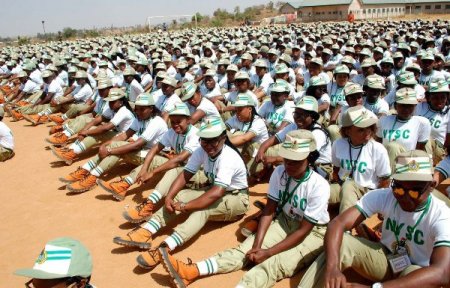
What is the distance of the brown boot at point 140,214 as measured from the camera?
5.00m

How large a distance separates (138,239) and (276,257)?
1.77m

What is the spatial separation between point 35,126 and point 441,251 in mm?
11311

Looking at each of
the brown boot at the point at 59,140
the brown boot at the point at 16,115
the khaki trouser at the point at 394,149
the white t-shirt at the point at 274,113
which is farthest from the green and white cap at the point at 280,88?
the brown boot at the point at 16,115

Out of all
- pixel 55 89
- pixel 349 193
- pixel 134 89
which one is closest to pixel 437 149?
pixel 349 193

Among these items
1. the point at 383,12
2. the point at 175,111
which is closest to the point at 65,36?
the point at 383,12

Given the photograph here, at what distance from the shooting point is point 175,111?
5.49m

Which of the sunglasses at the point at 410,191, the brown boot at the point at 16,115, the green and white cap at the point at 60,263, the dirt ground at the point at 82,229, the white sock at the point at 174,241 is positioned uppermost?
the green and white cap at the point at 60,263

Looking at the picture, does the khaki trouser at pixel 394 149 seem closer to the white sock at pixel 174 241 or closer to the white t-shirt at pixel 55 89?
the white sock at pixel 174 241

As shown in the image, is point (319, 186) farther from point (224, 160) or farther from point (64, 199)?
point (64, 199)

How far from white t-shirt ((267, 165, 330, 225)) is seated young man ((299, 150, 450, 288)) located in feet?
1.42

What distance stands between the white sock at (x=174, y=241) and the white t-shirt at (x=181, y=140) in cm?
158

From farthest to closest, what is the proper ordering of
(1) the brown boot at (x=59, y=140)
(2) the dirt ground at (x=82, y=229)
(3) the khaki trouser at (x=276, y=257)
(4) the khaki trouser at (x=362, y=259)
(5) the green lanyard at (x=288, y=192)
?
(1) the brown boot at (x=59, y=140) < (2) the dirt ground at (x=82, y=229) < (5) the green lanyard at (x=288, y=192) < (3) the khaki trouser at (x=276, y=257) < (4) the khaki trouser at (x=362, y=259)

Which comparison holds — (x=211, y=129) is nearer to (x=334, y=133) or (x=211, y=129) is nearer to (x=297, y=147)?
(x=297, y=147)

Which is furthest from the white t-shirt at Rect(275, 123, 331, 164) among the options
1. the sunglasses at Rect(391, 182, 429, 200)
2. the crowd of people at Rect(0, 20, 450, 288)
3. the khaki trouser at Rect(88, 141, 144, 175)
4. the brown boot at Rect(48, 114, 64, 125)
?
the brown boot at Rect(48, 114, 64, 125)
